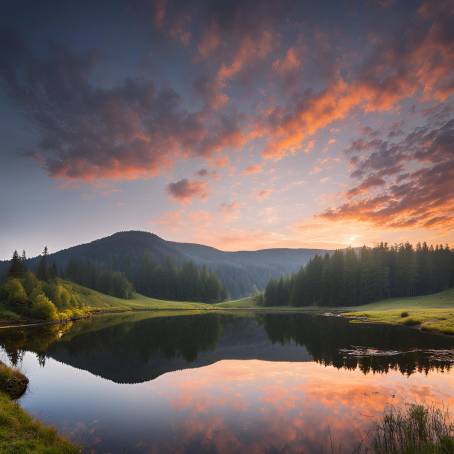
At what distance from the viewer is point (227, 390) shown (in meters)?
24.0

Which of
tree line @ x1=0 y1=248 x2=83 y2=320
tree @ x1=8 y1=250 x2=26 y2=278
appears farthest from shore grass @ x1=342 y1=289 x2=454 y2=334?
tree @ x1=8 y1=250 x2=26 y2=278

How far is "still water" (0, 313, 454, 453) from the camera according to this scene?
15789mm

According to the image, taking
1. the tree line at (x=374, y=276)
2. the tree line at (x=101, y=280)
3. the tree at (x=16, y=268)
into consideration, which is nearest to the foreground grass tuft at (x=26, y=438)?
the tree at (x=16, y=268)

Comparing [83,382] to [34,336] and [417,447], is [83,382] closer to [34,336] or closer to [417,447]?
[417,447]

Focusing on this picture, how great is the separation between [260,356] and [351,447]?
24772mm

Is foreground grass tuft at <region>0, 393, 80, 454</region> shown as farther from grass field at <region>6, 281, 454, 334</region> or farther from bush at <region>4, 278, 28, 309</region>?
bush at <region>4, 278, 28, 309</region>

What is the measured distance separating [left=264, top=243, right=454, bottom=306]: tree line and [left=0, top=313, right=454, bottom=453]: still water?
82.2 m

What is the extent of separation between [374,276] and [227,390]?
11218 cm

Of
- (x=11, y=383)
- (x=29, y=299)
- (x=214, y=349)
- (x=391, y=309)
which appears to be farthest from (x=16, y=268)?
(x=391, y=309)

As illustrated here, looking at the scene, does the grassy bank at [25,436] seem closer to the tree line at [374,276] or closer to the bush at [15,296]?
the bush at [15,296]

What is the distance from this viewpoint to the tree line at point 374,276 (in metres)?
121

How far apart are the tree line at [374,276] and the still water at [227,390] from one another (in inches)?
3235

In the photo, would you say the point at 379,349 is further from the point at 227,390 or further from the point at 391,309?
the point at 391,309

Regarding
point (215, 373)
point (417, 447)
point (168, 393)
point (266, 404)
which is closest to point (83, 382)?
point (168, 393)
